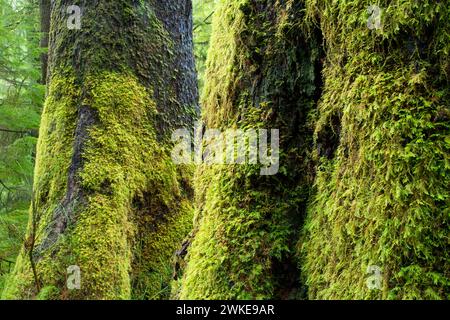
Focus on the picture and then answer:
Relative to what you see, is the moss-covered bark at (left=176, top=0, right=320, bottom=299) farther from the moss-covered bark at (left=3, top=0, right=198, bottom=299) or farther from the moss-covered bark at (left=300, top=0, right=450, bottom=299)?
the moss-covered bark at (left=3, top=0, right=198, bottom=299)

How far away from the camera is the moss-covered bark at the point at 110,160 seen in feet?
11.3

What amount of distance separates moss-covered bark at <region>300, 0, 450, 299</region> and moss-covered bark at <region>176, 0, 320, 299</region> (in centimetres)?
24

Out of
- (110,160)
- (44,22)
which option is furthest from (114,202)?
(44,22)

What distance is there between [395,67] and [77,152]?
282 cm

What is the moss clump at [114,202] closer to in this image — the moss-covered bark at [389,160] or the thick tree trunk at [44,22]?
the moss-covered bark at [389,160]

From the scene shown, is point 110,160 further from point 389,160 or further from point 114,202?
point 389,160

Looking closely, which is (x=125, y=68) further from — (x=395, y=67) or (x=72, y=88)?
(x=395, y=67)

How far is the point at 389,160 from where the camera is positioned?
6.61ft

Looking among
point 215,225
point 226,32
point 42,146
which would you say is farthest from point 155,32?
point 215,225

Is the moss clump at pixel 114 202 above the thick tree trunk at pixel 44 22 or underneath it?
underneath

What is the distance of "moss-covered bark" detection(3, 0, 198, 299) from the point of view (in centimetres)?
346

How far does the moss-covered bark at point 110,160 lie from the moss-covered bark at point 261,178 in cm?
104

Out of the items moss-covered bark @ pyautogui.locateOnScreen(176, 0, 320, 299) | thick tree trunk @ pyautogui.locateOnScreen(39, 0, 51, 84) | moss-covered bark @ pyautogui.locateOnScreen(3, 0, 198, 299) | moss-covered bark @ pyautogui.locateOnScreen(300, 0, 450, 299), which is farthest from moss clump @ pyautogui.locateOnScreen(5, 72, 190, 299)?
thick tree trunk @ pyautogui.locateOnScreen(39, 0, 51, 84)

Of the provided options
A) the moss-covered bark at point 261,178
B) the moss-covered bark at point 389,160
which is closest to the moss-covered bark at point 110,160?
the moss-covered bark at point 261,178
